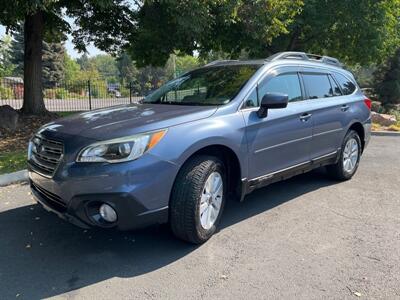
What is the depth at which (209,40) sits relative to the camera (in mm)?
14156

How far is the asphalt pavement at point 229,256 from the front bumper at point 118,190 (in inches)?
16.9

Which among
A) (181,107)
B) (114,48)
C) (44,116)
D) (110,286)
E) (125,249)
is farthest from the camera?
(114,48)

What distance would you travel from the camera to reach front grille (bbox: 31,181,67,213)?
144 inches

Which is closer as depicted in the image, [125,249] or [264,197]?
[125,249]

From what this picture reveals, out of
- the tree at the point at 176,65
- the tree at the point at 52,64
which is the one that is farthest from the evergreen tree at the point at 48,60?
the tree at the point at 176,65

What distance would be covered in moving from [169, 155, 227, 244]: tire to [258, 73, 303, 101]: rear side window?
1.11 meters

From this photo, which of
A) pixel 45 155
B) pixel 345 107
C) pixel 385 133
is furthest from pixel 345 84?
pixel 385 133

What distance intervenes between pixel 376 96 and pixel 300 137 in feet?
76.5

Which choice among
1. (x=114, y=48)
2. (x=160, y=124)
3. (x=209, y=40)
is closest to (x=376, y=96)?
(x=209, y=40)

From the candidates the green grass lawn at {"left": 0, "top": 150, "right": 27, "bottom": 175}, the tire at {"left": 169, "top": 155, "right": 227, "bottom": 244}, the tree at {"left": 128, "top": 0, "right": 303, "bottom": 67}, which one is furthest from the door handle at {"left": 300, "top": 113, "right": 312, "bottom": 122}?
the tree at {"left": 128, "top": 0, "right": 303, "bottom": 67}

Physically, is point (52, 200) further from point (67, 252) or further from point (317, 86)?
point (317, 86)

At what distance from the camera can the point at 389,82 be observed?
25.2 m

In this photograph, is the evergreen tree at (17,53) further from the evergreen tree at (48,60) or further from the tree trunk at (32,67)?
the tree trunk at (32,67)

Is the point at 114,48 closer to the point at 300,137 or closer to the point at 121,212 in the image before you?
the point at 300,137
